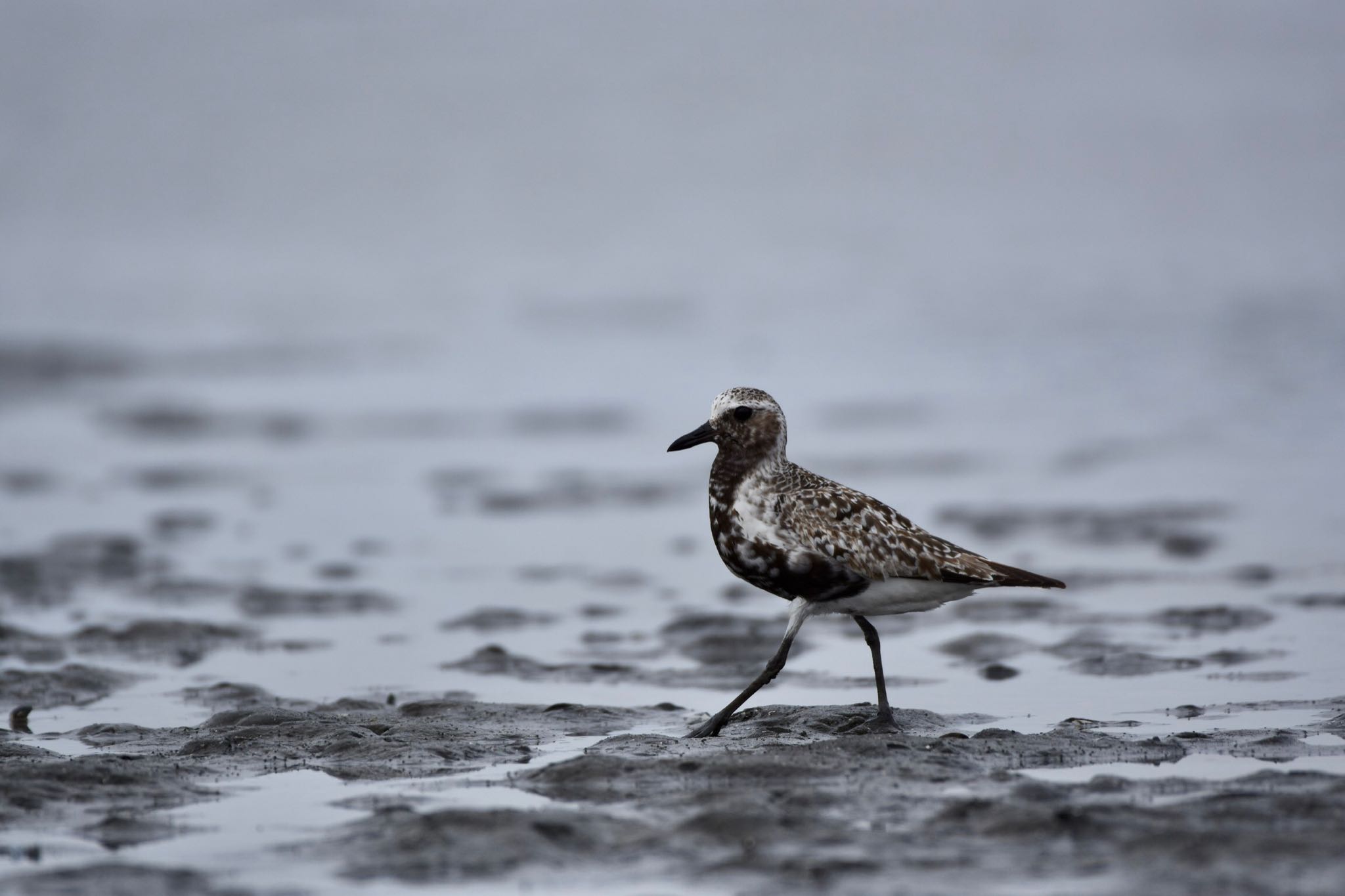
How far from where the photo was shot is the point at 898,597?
9.41 m

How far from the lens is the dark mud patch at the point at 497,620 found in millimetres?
13719

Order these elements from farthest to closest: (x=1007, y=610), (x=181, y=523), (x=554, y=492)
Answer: (x=554, y=492), (x=181, y=523), (x=1007, y=610)

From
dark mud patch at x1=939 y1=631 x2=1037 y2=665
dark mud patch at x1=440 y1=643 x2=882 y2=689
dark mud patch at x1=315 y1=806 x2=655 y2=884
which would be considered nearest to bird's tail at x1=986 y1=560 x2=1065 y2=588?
dark mud patch at x1=440 y1=643 x2=882 y2=689

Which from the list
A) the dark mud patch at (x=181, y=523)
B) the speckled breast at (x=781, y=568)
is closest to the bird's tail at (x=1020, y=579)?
the speckled breast at (x=781, y=568)

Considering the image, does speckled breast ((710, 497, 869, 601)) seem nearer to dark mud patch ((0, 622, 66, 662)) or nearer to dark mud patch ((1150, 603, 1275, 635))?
dark mud patch ((1150, 603, 1275, 635))

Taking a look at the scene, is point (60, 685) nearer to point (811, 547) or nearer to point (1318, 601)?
point (811, 547)

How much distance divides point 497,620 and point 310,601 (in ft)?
6.18

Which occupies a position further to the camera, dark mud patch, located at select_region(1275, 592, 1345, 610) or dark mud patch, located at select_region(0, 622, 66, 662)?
dark mud patch, located at select_region(1275, 592, 1345, 610)

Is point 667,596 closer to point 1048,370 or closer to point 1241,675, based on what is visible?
point 1241,675

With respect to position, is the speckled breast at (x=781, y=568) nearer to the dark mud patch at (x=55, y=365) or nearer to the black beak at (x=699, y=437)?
the black beak at (x=699, y=437)

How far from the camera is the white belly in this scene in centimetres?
936

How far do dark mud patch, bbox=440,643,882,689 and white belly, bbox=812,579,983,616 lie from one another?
1.74 m

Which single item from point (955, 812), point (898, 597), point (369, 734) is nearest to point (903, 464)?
point (898, 597)

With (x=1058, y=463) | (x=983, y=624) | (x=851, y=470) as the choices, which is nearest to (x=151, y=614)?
(x=983, y=624)
